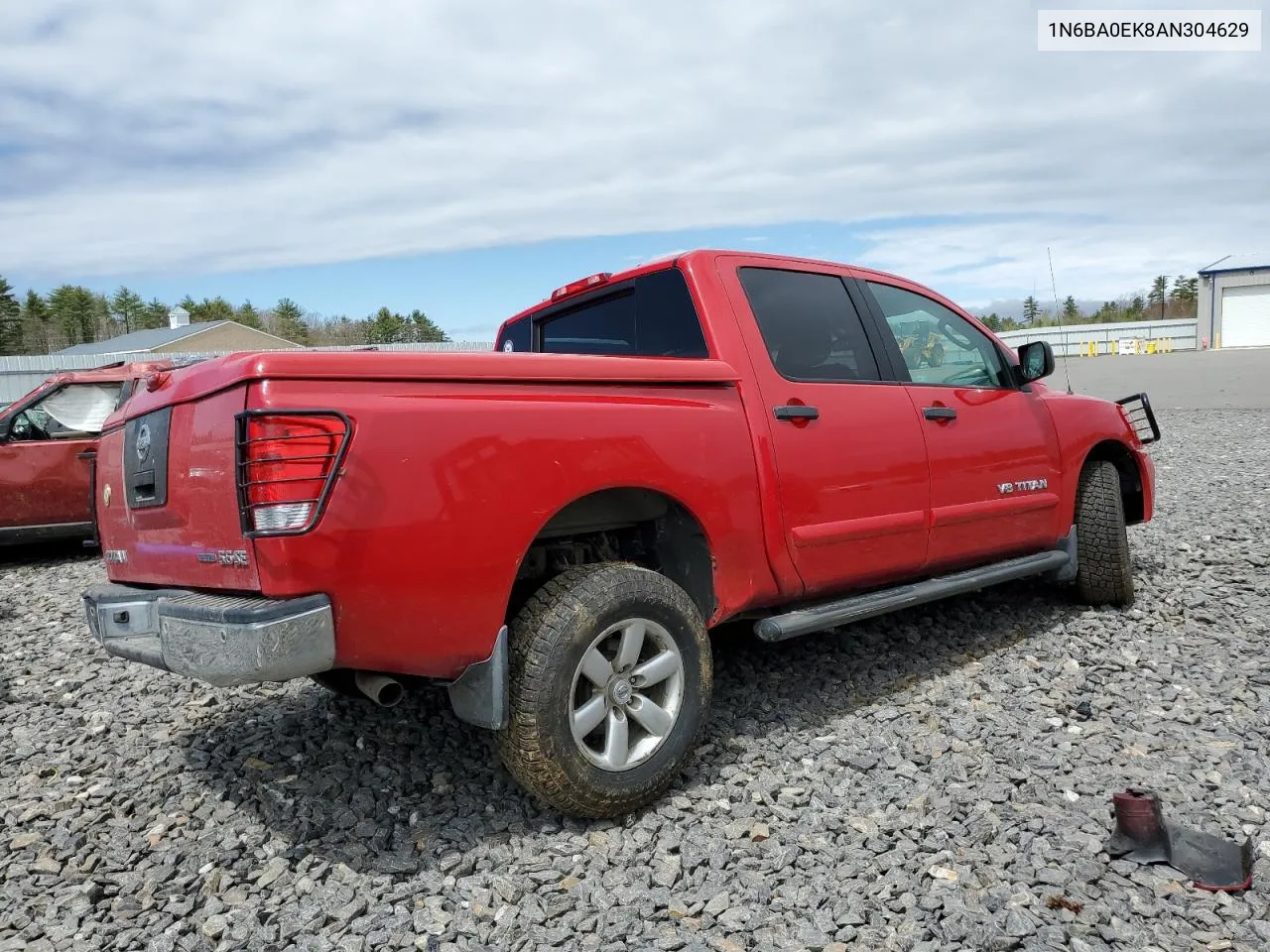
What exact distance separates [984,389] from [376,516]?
3179 mm

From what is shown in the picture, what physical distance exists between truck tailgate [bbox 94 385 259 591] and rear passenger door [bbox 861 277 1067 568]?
2819mm

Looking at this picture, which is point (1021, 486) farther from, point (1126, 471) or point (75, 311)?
point (75, 311)

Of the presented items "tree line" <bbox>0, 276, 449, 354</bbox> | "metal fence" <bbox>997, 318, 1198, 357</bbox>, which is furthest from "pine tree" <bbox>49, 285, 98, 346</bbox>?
"metal fence" <bbox>997, 318, 1198, 357</bbox>

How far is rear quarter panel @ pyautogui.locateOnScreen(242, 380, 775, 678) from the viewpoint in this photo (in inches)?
96.1

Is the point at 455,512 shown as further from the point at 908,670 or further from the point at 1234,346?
the point at 1234,346

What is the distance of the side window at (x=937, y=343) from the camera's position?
4.32 meters

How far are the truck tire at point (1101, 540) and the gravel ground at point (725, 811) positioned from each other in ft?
0.76

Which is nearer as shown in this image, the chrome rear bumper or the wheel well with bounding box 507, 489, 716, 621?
the chrome rear bumper

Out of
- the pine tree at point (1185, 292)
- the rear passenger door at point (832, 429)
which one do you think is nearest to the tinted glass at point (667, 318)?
the rear passenger door at point (832, 429)

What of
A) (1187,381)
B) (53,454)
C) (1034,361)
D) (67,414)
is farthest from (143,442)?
(1187,381)

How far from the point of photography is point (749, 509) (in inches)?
133

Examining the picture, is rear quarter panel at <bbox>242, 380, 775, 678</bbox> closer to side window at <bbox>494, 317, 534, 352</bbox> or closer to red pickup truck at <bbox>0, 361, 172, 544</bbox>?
side window at <bbox>494, 317, 534, 352</bbox>

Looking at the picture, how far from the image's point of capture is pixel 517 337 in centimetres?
483

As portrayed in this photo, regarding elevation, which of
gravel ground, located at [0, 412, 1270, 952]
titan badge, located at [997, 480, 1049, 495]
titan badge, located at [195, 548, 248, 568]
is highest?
titan badge, located at [195, 548, 248, 568]
